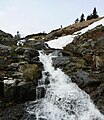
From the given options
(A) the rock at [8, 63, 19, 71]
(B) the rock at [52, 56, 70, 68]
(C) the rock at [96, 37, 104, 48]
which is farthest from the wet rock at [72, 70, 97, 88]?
(C) the rock at [96, 37, 104, 48]

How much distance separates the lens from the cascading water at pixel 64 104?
75.4 feet

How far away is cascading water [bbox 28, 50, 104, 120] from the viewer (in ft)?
75.4

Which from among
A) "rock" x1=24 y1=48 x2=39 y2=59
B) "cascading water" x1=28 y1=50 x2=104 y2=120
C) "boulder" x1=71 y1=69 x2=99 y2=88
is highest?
"rock" x1=24 y1=48 x2=39 y2=59

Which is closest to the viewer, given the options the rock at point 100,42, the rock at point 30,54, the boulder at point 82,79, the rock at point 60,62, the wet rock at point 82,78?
the boulder at point 82,79

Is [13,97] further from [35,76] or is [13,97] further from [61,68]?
[61,68]

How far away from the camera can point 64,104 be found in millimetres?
25094

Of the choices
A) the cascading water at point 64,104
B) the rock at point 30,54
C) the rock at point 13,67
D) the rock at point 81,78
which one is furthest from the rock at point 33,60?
the rock at point 81,78

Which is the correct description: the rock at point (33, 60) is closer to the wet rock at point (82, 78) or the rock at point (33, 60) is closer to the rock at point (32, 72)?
the rock at point (32, 72)

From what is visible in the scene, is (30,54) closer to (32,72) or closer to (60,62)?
(60,62)

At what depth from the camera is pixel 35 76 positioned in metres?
28.6

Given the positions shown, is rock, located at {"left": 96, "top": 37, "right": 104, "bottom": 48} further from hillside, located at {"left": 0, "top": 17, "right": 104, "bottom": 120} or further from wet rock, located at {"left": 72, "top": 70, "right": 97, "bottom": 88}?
wet rock, located at {"left": 72, "top": 70, "right": 97, "bottom": 88}

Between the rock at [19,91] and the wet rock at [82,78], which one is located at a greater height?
the wet rock at [82,78]

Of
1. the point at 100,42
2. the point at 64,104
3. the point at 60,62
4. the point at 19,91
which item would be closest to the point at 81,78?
the point at 64,104

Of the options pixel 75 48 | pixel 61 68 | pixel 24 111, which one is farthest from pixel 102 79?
pixel 75 48
